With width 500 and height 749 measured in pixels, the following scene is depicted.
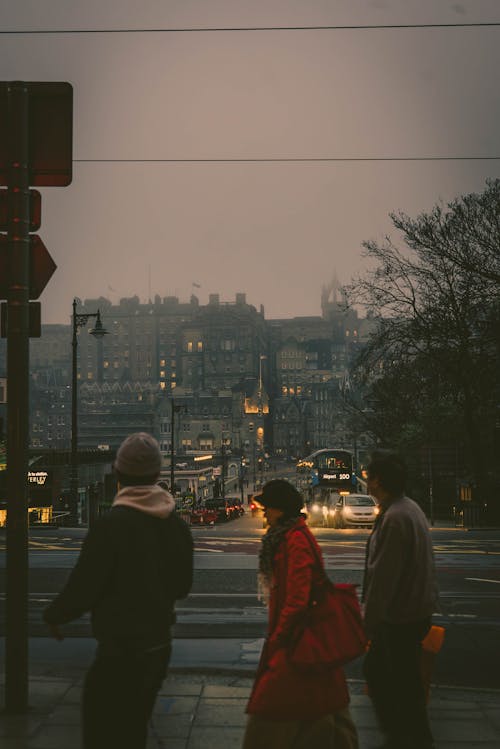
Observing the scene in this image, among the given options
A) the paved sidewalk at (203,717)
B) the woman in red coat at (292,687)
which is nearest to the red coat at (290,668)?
the woman in red coat at (292,687)

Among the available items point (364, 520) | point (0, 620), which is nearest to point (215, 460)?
point (364, 520)

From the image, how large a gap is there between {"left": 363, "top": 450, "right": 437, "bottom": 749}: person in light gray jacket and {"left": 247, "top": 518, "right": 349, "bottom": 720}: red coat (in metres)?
0.76

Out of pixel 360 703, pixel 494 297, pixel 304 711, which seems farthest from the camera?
pixel 494 297

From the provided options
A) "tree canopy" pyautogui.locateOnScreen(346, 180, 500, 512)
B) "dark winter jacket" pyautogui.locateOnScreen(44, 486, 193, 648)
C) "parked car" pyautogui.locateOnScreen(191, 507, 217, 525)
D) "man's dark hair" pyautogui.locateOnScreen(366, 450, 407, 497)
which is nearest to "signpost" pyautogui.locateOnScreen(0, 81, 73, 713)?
"dark winter jacket" pyautogui.locateOnScreen(44, 486, 193, 648)

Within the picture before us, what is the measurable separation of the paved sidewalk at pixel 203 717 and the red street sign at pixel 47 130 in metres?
4.01

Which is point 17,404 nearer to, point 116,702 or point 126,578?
point 126,578

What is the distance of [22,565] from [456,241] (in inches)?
1069

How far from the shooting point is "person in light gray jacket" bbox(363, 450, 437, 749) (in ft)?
18.4

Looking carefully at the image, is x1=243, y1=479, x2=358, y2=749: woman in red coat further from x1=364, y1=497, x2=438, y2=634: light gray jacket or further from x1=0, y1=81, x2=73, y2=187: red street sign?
x1=0, y1=81, x2=73, y2=187: red street sign

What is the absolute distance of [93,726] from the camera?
4152 millimetres

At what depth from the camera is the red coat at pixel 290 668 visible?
15.6 ft

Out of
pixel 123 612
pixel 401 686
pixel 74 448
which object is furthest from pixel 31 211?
pixel 74 448

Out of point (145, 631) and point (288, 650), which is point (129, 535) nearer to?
point (145, 631)

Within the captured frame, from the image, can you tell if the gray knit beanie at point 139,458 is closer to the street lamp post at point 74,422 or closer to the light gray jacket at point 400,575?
the light gray jacket at point 400,575
